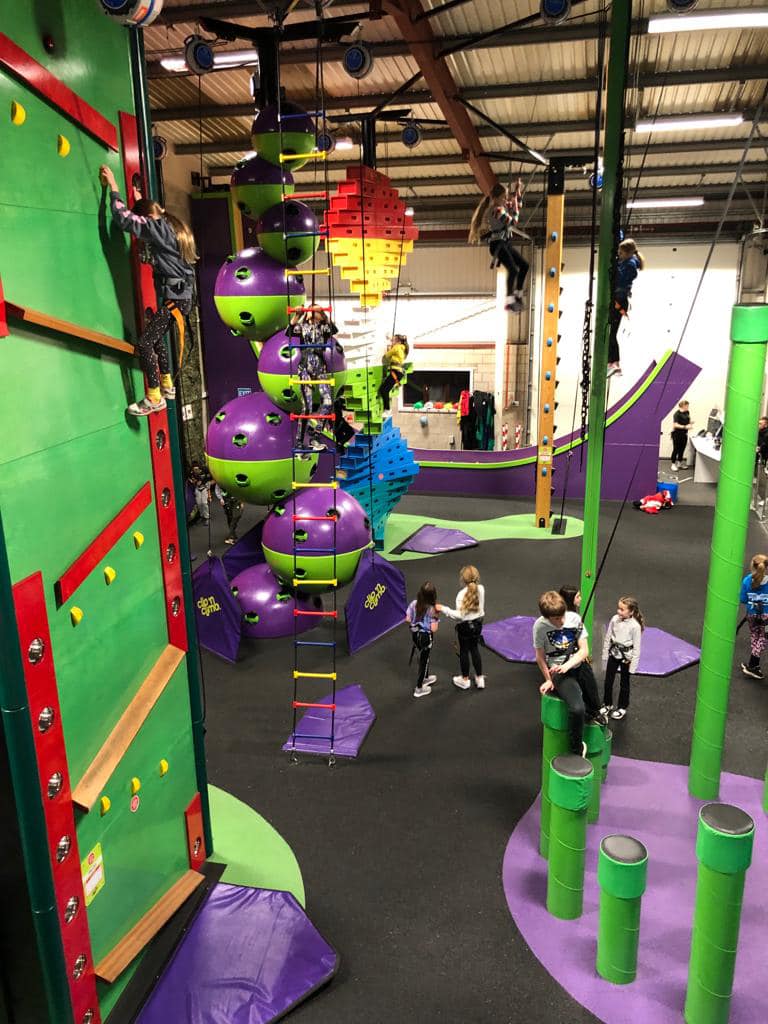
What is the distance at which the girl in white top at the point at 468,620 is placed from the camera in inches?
238

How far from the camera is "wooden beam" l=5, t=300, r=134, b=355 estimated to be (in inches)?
104

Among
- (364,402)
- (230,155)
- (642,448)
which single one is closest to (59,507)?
(364,402)

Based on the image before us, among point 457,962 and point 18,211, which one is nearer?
point 18,211

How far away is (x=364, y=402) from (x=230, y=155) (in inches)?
276

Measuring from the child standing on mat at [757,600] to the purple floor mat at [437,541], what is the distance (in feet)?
14.4

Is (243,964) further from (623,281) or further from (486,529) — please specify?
(486,529)

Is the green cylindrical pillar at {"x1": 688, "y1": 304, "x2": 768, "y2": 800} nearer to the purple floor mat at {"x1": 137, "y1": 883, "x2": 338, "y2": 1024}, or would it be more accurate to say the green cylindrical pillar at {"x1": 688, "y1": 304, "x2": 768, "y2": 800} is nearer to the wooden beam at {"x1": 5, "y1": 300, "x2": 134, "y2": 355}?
the purple floor mat at {"x1": 137, "y1": 883, "x2": 338, "y2": 1024}

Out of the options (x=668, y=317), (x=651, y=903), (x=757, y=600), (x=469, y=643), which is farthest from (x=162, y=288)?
(x=668, y=317)

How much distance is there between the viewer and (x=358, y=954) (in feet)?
12.6

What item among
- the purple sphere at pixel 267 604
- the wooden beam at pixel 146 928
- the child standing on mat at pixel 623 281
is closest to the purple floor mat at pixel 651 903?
the wooden beam at pixel 146 928

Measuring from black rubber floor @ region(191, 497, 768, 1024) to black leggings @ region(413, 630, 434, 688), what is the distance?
0.18 m

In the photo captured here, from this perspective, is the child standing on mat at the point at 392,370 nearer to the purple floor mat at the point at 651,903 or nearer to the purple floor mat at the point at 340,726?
the purple floor mat at the point at 340,726

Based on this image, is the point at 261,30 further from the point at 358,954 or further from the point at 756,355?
the point at 358,954

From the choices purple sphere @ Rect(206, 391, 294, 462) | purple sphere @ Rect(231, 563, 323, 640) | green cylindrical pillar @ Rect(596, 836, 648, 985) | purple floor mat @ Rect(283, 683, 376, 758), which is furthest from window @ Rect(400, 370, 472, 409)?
green cylindrical pillar @ Rect(596, 836, 648, 985)
